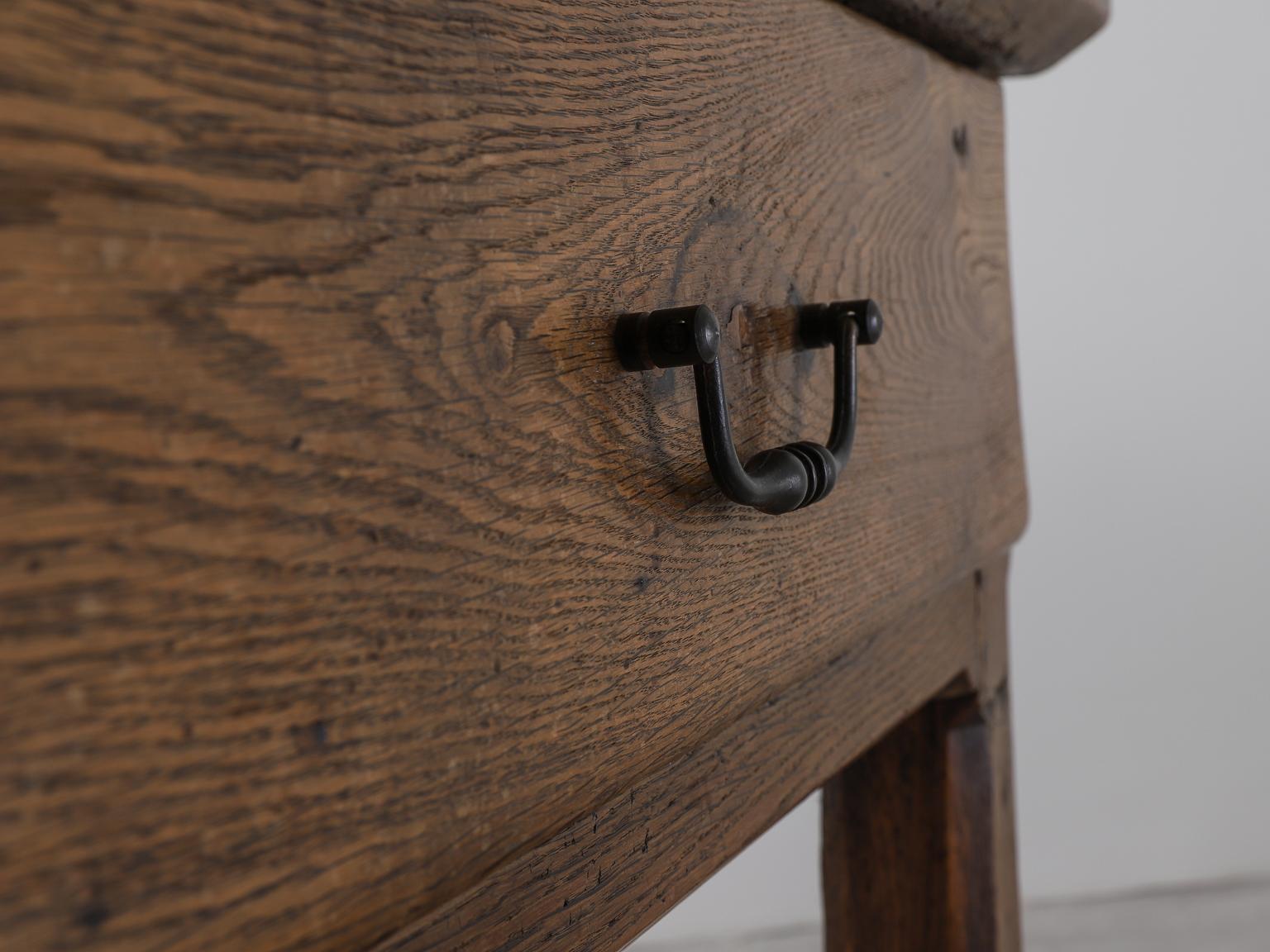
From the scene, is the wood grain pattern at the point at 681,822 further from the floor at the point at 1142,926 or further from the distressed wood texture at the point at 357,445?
the floor at the point at 1142,926

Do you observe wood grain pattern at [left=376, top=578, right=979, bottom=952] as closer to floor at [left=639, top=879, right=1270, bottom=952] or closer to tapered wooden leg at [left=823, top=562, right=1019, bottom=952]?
tapered wooden leg at [left=823, top=562, right=1019, bottom=952]

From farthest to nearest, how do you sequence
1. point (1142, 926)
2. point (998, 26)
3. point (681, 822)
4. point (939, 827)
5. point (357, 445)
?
point (1142, 926)
point (939, 827)
point (998, 26)
point (681, 822)
point (357, 445)

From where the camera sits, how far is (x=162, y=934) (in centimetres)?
18

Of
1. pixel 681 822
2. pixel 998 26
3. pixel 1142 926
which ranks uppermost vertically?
pixel 998 26

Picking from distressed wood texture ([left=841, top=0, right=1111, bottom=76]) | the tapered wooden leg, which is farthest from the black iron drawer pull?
the tapered wooden leg

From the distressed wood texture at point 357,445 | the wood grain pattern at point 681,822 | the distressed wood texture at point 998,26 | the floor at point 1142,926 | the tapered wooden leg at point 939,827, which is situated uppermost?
the distressed wood texture at point 998,26

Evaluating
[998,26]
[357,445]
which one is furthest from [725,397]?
[998,26]

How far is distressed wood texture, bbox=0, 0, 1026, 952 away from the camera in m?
0.17

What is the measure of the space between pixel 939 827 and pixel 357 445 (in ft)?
1.62

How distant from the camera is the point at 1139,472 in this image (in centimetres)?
150

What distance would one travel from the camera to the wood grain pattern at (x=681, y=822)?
27 centimetres

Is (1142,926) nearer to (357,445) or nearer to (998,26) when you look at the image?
(998,26)

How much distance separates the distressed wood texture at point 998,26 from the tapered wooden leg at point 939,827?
0.83ft

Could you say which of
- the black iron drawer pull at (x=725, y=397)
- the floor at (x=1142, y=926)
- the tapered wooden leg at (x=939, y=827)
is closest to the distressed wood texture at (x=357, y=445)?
the black iron drawer pull at (x=725, y=397)
